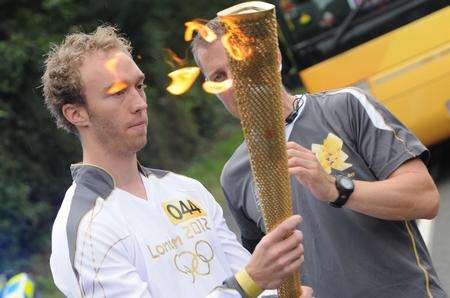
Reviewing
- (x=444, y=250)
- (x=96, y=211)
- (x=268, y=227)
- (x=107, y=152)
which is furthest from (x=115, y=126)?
(x=444, y=250)

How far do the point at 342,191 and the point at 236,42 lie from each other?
2.70ft

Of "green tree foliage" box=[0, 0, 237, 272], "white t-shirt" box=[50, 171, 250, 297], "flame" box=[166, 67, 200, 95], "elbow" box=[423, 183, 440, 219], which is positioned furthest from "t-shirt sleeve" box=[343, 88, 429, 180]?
"green tree foliage" box=[0, 0, 237, 272]

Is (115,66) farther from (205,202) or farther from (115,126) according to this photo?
(205,202)

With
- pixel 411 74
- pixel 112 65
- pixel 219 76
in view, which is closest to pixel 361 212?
pixel 219 76

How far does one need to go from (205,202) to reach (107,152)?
0.37 metres

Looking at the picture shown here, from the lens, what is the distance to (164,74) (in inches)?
436

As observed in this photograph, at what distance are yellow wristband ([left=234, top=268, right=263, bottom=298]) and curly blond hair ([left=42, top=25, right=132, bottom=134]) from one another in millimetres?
718

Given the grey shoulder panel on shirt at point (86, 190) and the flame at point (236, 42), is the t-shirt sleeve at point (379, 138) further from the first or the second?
the flame at point (236, 42)

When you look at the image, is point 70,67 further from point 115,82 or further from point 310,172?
point 310,172

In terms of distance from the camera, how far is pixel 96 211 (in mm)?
2232

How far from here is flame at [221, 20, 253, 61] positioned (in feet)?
5.26

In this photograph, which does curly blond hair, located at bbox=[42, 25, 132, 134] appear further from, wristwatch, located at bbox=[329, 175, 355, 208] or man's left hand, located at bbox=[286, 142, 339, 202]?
wristwatch, located at bbox=[329, 175, 355, 208]

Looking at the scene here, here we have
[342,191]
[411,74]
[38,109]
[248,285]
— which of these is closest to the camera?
[248,285]

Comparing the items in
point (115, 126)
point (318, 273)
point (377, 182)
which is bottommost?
point (318, 273)
